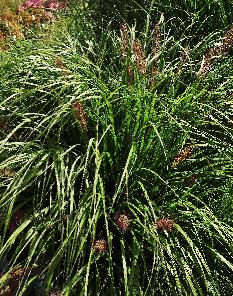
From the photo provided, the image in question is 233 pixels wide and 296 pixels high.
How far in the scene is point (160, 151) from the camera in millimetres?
2537

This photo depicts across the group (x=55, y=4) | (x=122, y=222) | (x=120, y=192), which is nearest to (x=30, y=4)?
(x=55, y=4)

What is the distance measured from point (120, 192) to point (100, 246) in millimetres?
339

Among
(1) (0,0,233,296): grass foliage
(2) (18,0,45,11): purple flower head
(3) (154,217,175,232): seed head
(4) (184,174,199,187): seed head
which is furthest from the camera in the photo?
(2) (18,0,45,11): purple flower head

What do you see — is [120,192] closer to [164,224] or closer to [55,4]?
[164,224]

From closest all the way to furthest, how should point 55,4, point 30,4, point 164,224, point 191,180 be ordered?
point 164,224 < point 191,180 < point 55,4 < point 30,4

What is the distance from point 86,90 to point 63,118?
194 mm

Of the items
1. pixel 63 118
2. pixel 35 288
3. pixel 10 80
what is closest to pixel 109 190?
pixel 63 118

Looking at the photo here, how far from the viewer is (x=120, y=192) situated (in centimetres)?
247

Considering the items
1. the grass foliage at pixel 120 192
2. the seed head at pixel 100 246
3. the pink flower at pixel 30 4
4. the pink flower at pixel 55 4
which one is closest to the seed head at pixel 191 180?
the grass foliage at pixel 120 192

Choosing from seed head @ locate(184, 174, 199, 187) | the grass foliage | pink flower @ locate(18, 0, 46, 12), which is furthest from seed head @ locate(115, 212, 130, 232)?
pink flower @ locate(18, 0, 46, 12)

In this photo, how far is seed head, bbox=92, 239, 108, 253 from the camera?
2227mm

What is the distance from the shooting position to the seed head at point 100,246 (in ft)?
7.30

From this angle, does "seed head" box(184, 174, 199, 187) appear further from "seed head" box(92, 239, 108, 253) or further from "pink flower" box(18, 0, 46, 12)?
"pink flower" box(18, 0, 46, 12)

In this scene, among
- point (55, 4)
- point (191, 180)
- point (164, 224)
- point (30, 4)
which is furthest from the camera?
point (30, 4)
